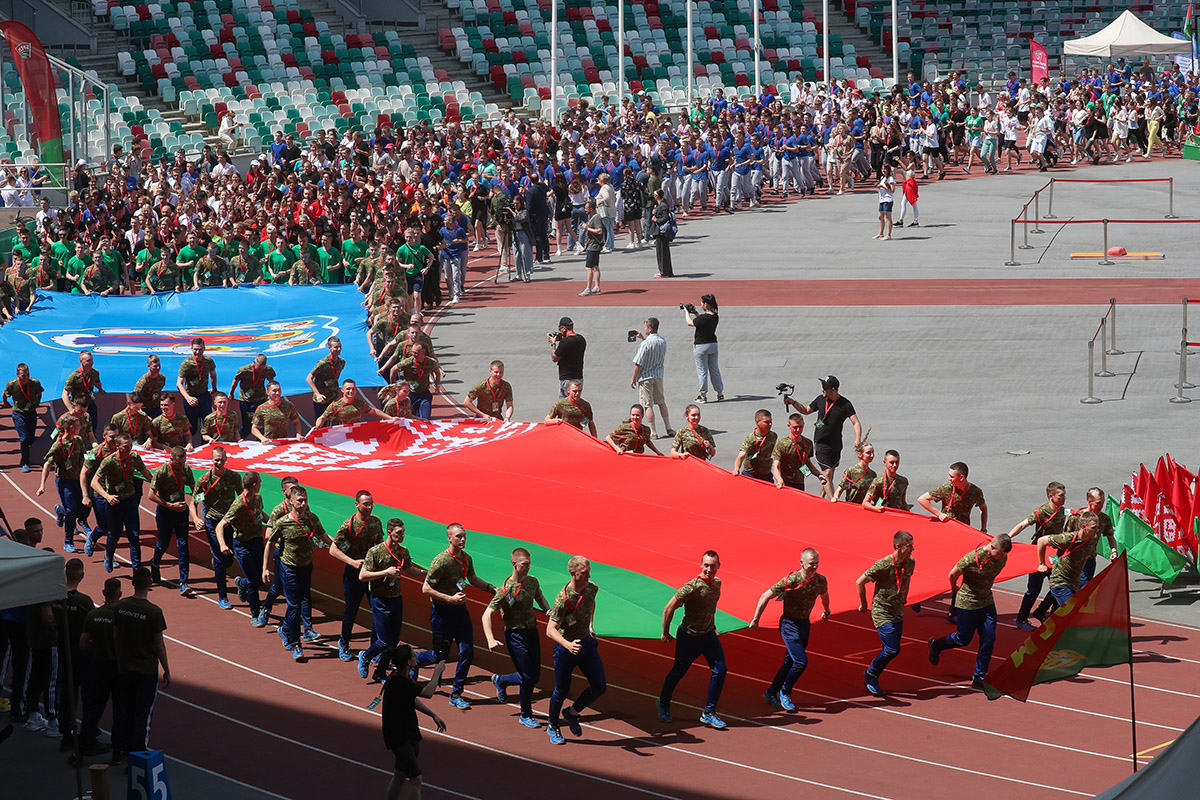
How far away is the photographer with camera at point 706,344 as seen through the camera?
65.1 feet

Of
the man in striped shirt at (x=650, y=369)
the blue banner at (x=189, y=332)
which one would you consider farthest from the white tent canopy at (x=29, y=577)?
the man in striped shirt at (x=650, y=369)

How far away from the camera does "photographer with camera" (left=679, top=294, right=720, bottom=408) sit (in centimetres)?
1983

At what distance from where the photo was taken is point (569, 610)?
1133 cm

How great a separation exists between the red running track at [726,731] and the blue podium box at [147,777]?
1216 millimetres

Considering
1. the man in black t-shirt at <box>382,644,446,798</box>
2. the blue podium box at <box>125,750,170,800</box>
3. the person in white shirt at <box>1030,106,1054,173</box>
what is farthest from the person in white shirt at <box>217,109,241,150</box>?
the blue podium box at <box>125,750,170,800</box>

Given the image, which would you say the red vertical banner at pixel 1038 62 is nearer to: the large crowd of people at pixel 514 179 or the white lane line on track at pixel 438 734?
the large crowd of people at pixel 514 179

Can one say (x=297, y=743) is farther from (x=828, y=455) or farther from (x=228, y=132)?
(x=228, y=132)

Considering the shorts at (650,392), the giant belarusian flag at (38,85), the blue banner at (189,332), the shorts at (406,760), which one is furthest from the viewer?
the giant belarusian flag at (38,85)

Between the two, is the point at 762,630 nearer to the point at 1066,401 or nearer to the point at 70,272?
the point at 1066,401

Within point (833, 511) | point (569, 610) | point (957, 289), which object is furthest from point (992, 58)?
point (569, 610)

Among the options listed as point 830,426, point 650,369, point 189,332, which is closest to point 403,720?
point 830,426

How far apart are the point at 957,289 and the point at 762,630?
1527 centimetres

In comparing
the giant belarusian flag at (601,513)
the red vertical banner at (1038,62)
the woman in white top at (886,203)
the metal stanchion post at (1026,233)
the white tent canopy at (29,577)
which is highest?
the red vertical banner at (1038,62)

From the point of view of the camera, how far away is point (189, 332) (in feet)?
69.9
